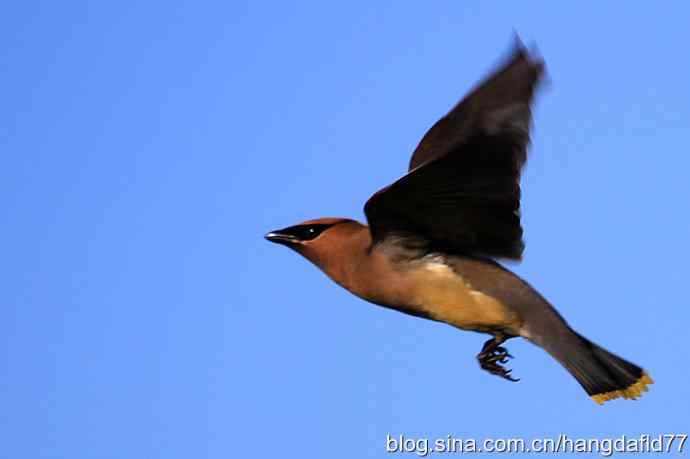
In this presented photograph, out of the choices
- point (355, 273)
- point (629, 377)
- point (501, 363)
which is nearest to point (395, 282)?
point (355, 273)

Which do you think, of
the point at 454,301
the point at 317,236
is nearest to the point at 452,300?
the point at 454,301

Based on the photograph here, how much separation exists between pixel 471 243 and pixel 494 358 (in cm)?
A: 67

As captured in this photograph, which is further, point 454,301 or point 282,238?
point 282,238

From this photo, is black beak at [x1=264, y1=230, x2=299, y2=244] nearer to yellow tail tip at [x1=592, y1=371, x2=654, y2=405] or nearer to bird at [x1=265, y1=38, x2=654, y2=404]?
bird at [x1=265, y1=38, x2=654, y2=404]

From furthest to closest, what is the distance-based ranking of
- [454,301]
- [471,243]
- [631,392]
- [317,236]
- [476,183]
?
[631,392], [317,236], [471,243], [454,301], [476,183]

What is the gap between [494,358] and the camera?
7246mm

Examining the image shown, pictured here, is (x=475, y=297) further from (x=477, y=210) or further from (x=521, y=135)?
(x=521, y=135)

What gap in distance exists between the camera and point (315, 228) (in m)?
7.35

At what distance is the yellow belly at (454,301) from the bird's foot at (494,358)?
0.15 metres

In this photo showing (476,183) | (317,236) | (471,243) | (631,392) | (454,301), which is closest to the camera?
(476,183)


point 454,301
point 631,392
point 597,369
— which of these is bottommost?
point 631,392

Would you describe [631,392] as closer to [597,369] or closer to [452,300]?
[597,369]

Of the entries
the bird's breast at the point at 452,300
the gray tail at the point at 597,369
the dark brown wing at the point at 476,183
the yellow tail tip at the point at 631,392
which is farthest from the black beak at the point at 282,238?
the yellow tail tip at the point at 631,392

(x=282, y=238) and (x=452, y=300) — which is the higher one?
(x=282, y=238)
